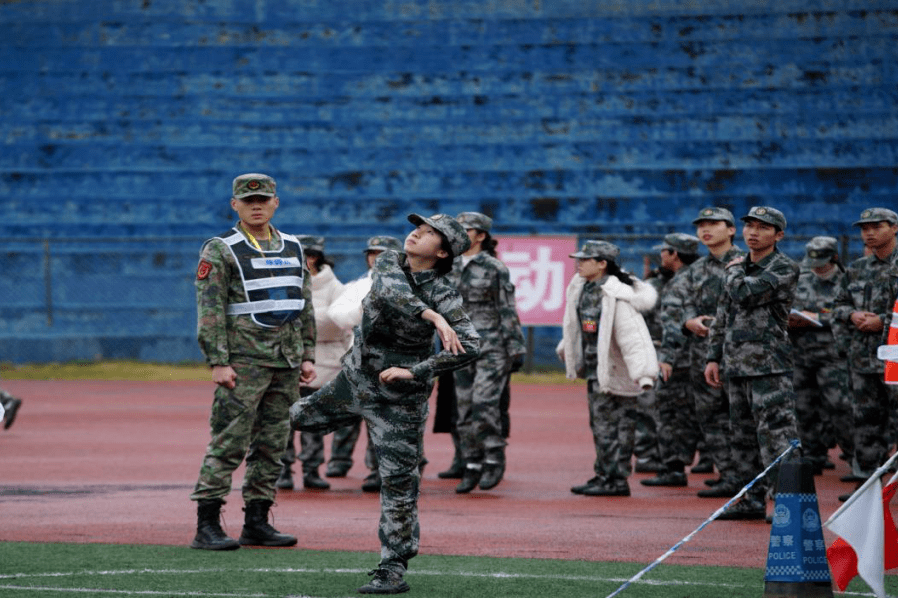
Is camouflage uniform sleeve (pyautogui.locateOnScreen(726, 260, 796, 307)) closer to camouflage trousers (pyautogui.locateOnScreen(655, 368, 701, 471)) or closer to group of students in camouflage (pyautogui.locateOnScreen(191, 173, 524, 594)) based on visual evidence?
group of students in camouflage (pyautogui.locateOnScreen(191, 173, 524, 594))

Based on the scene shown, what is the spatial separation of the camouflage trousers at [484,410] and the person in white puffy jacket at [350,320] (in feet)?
2.53

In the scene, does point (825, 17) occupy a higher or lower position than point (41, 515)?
higher

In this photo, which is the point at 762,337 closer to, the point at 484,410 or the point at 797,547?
the point at 484,410

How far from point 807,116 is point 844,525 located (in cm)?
2050

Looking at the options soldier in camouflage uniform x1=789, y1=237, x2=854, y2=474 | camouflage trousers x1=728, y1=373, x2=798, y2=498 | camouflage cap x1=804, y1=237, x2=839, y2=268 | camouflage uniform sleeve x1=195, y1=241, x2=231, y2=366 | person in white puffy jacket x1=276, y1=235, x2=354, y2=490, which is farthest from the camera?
camouflage cap x1=804, y1=237, x2=839, y2=268

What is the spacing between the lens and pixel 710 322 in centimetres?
1073

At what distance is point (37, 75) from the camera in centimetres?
2755

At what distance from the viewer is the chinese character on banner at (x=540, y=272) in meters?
22.5

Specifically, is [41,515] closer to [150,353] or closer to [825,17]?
[150,353]

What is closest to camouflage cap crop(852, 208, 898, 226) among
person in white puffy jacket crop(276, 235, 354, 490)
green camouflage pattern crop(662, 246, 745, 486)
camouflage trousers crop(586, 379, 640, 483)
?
green camouflage pattern crop(662, 246, 745, 486)

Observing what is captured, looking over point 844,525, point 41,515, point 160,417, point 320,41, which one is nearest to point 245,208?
point 41,515

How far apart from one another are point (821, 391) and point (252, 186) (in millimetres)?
6303

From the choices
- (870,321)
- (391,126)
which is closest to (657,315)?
(870,321)

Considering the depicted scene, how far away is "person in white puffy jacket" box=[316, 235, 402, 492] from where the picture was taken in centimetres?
1045
